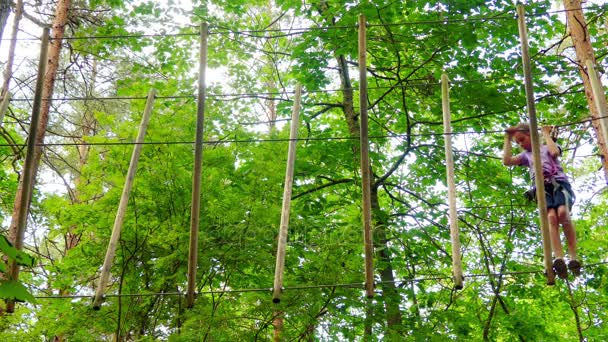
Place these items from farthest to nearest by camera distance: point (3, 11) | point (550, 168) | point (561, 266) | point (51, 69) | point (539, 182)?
point (51, 69) → point (550, 168) → point (3, 11) → point (561, 266) → point (539, 182)

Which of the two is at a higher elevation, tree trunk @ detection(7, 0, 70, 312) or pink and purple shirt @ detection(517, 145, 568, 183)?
tree trunk @ detection(7, 0, 70, 312)

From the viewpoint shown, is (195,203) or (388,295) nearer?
(195,203)

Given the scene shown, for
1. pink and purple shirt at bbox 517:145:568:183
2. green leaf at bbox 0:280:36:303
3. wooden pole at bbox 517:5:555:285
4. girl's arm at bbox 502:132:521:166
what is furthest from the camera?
girl's arm at bbox 502:132:521:166

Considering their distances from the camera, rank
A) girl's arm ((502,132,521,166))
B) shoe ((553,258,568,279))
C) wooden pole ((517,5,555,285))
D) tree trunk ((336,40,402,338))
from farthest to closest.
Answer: tree trunk ((336,40,402,338))
girl's arm ((502,132,521,166))
shoe ((553,258,568,279))
wooden pole ((517,5,555,285))

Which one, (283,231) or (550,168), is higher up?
(550,168)

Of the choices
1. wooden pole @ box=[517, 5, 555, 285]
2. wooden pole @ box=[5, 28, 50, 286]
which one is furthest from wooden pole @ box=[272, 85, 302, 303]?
wooden pole @ box=[5, 28, 50, 286]

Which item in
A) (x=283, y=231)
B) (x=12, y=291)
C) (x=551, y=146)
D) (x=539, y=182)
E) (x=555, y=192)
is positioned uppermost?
(x=551, y=146)

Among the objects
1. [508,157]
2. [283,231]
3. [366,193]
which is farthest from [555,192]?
[283,231]

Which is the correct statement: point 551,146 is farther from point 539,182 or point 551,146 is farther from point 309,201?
point 309,201

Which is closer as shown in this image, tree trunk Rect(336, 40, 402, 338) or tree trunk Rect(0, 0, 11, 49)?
tree trunk Rect(0, 0, 11, 49)

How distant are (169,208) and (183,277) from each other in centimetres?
66

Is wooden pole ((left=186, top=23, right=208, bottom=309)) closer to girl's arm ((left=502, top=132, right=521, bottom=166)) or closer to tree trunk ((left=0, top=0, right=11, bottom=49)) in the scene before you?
tree trunk ((left=0, top=0, right=11, bottom=49))

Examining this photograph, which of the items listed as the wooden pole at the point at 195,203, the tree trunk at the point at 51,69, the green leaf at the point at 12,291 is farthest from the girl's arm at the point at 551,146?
the tree trunk at the point at 51,69

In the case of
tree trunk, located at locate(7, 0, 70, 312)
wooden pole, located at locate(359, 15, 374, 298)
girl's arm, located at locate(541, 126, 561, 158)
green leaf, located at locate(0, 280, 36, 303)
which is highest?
tree trunk, located at locate(7, 0, 70, 312)
